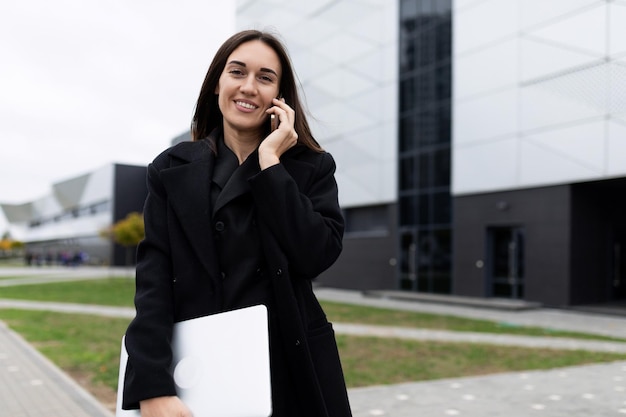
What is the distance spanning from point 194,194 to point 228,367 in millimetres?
485

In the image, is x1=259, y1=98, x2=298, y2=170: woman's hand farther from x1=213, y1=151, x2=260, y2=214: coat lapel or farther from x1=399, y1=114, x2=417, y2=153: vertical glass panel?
x1=399, y1=114, x2=417, y2=153: vertical glass panel

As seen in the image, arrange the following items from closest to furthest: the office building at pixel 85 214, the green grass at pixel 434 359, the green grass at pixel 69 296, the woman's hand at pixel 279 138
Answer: the woman's hand at pixel 279 138, the green grass at pixel 434 359, the green grass at pixel 69 296, the office building at pixel 85 214

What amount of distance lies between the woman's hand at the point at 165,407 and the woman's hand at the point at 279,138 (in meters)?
0.63

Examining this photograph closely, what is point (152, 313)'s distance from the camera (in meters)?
1.46

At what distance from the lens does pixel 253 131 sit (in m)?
1.70

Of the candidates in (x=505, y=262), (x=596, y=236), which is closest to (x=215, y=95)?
(x=596, y=236)

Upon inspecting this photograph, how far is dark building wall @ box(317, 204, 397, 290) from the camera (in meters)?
22.4

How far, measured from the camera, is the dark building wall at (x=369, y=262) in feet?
73.6

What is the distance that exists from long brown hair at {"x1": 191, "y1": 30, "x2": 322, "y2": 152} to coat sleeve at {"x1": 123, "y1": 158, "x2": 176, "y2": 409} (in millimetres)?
256

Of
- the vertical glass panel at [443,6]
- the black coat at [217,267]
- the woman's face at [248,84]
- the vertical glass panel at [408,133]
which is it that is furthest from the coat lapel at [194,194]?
the vertical glass panel at [408,133]

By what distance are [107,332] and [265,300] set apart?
10.4m

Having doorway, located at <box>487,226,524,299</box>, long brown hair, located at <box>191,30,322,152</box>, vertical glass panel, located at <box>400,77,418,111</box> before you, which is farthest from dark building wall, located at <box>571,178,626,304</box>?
long brown hair, located at <box>191,30,322,152</box>

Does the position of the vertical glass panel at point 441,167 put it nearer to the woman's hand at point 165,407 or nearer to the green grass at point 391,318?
the green grass at point 391,318

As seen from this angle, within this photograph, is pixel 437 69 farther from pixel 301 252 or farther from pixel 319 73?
pixel 301 252
